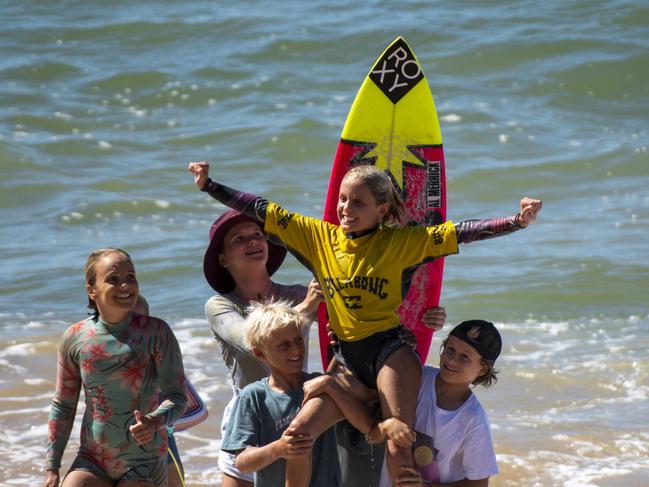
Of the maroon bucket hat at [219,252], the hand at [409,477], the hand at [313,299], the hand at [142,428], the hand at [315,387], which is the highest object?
the maroon bucket hat at [219,252]

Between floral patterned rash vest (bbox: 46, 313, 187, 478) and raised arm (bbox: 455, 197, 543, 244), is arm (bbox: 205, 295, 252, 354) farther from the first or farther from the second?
raised arm (bbox: 455, 197, 543, 244)

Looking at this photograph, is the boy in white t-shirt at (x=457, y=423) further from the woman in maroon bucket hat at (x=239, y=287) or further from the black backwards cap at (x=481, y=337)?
the woman in maroon bucket hat at (x=239, y=287)

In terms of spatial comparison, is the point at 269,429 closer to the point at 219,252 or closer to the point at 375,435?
the point at 375,435

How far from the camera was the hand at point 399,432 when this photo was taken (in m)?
3.63

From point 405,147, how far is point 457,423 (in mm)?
1689

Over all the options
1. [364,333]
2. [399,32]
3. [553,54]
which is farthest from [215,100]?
[364,333]

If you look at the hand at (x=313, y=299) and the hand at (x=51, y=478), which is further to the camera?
the hand at (x=313, y=299)

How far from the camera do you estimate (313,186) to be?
13.0 m

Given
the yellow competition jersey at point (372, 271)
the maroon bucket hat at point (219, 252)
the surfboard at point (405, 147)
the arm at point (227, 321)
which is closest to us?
the yellow competition jersey at point (372, 271)

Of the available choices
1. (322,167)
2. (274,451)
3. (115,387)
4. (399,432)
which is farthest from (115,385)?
(322,167)

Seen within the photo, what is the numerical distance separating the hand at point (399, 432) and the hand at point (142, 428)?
0.79m

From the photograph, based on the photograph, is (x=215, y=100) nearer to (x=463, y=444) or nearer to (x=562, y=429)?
(x=562, y=429)

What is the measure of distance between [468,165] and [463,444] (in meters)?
9.92

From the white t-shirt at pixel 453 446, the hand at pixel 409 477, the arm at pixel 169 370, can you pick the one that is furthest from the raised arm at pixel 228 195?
the hand at pixel 409 477
